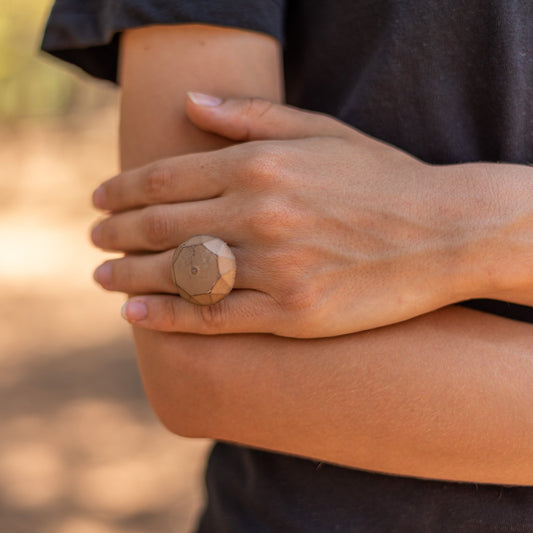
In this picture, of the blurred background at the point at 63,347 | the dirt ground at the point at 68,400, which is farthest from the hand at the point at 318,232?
the dirt ground at the point at 68,400

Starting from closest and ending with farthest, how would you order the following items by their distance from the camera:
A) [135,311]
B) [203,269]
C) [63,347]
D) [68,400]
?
[203,269] → [135,311] → [68,400] → [63,347]

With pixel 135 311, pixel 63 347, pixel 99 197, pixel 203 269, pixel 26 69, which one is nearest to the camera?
pixel 203 269

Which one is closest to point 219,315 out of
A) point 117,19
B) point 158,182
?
point 158,182

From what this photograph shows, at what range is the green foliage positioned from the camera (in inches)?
265

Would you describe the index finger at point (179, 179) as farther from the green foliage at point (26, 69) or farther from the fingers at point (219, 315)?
the green foliage at point (26, 69)

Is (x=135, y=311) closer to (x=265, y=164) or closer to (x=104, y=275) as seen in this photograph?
(x=104, y=275)

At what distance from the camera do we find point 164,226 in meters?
1.04

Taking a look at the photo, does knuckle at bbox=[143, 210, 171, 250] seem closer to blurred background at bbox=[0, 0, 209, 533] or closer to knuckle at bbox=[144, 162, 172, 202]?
knuckle at bbox=[144, 162, 172, 202]

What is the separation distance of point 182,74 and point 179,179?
0.17m

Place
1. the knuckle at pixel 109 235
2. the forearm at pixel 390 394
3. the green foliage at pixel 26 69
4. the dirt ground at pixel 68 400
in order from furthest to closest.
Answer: the green foliage at pixel 26 69 → the dirt ground at pixel 68 400 → the knuckle at pixel 109 235 → the forearm at pixel 390 394

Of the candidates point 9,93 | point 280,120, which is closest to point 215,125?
point 280,120

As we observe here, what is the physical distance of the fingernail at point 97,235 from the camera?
3.75 feet

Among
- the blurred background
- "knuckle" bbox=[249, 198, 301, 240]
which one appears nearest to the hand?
"knuckle" bbox=[249, 198, 301, 240]

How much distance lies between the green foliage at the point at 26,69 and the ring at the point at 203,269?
632 cm
